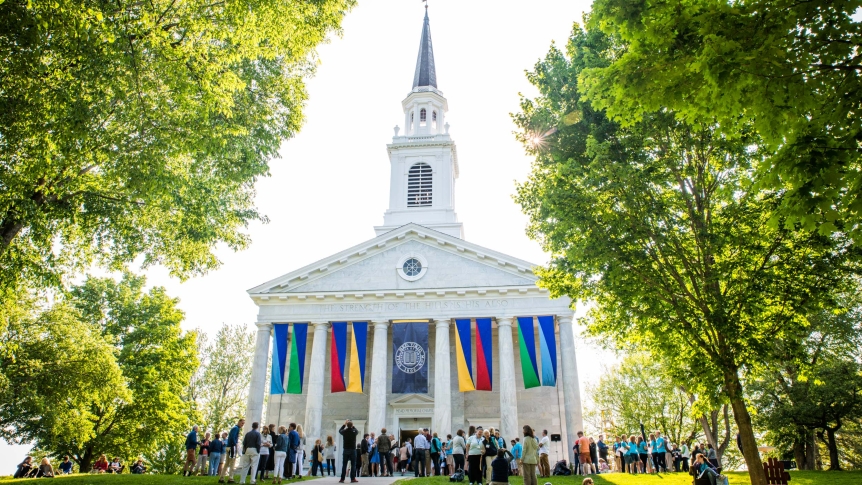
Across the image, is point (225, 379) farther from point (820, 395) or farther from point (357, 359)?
point (820, 395)

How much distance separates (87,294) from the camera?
34.5 m

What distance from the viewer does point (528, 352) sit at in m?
27.3

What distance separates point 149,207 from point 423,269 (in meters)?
18.7

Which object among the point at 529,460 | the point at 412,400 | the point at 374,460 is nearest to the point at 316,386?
the point at 412,400

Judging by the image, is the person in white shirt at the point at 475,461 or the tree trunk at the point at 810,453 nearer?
the person in white shirt at the point at 475,461

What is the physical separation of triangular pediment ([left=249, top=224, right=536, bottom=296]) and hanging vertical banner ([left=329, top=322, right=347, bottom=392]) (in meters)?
2.20

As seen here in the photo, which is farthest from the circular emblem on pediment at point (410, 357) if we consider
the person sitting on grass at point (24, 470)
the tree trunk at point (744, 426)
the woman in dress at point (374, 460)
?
the tree trunk at point (744, 426)

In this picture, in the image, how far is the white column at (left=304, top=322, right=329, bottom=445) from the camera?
26719mm

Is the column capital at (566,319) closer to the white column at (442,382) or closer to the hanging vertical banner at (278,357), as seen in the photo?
the white column at (442,382)

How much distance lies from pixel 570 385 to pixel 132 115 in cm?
2270

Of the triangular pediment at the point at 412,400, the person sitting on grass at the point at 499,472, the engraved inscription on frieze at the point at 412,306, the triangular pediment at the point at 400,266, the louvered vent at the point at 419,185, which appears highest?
the louvered vent at the point at 419,185

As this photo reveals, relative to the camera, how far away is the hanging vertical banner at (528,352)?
26.7 meters

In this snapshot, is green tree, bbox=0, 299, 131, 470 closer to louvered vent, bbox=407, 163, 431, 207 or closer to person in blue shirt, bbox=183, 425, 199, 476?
person in blue shirt, bbox=183, 425, 199, 476

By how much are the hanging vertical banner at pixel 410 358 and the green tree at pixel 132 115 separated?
14.8 meters
